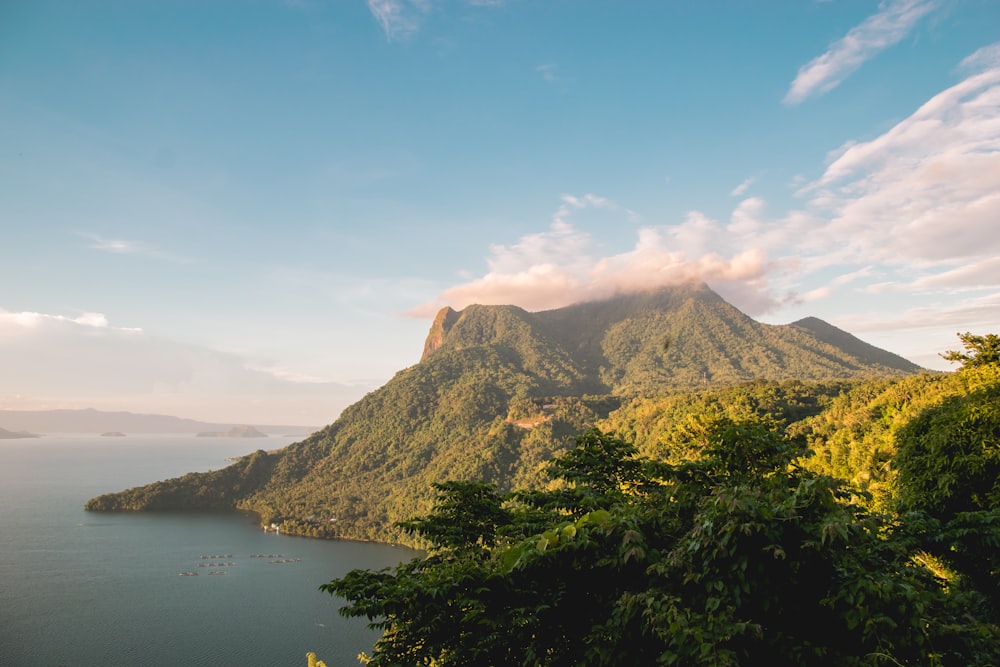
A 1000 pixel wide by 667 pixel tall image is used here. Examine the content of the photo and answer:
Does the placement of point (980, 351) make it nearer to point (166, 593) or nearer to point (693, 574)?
point (693, 574)

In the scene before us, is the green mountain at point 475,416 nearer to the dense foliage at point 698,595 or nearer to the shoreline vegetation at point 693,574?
the shoreline vegetation at point 693,574

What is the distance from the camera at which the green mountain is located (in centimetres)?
10656

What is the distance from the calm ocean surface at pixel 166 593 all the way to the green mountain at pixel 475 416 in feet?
40.5

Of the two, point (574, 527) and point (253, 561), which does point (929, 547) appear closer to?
point (574, 527)

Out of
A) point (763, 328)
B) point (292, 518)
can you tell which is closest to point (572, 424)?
point (292, 518)

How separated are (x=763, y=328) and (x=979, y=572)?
666 ft

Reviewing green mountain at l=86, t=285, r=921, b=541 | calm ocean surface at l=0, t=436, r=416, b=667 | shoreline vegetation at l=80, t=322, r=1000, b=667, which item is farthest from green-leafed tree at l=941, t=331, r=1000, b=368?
green mountain at l=86, t=285, r=921, b=541

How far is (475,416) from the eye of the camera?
142 meters

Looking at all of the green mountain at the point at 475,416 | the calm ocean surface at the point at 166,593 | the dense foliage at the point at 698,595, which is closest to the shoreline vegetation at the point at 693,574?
the dense foliage at the point at 698,595

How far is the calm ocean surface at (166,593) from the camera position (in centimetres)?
4562

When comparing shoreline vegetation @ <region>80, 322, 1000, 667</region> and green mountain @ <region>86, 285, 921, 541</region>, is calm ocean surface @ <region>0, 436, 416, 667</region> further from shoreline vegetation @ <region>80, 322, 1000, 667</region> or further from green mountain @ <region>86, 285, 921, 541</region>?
shoreline vegetation @ <region>80, 322, 1000, 667</region>

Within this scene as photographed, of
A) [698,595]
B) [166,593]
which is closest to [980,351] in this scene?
[698,595]

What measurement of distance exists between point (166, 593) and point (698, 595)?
76431 mm

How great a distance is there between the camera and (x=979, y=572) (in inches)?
313
